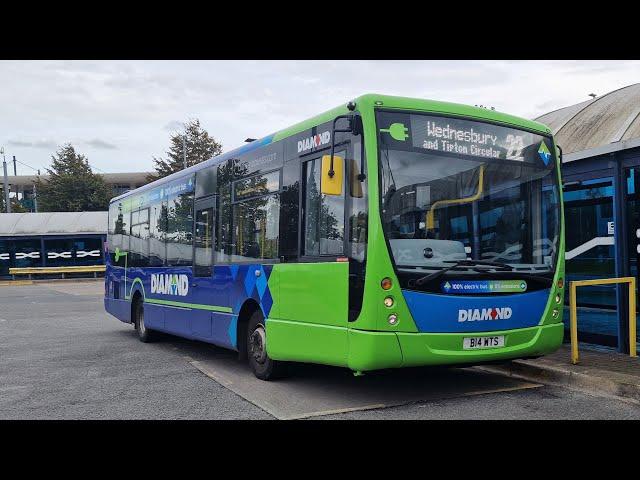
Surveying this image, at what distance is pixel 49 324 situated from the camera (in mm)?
16375

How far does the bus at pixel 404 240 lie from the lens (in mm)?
6180

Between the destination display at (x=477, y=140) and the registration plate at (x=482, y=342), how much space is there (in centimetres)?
182

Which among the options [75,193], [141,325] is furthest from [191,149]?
[141,325]

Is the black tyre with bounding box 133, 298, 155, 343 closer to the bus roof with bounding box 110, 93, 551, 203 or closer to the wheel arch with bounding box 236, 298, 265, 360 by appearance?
the wheel arch with bounding box 236, 298, 265, 360

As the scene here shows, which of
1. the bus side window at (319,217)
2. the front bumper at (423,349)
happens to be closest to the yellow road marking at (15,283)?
the bus side window at (319,217)

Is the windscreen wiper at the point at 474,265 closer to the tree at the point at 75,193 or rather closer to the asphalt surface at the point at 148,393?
the asphalt surface at the point at 148,393

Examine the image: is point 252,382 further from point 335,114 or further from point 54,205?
point 54,205

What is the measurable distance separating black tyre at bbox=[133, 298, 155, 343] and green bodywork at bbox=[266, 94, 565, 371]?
544cm

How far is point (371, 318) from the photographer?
602cm

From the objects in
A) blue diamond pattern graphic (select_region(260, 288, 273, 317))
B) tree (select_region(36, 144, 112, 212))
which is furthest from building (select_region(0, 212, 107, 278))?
blue diamond pattern graphic (select_region(260, 288, 273, 317))

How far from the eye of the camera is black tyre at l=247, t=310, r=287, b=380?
7.75m

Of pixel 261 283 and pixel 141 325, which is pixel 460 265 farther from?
pixel 141 325

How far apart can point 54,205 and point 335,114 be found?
2300 inches

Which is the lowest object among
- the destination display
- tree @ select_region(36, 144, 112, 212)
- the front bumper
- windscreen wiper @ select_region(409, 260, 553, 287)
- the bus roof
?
the front bumper
